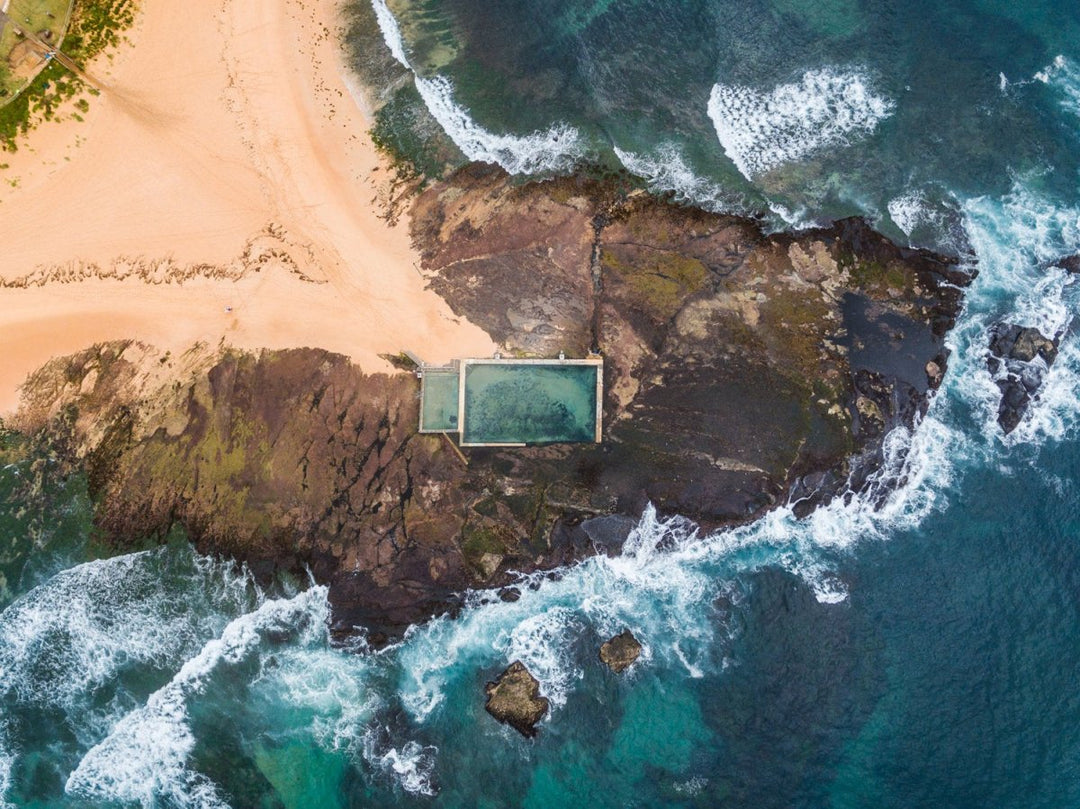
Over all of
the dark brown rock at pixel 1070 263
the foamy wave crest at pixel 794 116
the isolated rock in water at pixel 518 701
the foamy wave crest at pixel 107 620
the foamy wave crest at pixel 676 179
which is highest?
the foamy wave crest at pixel 794 116

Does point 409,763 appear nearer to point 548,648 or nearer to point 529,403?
point 548,648

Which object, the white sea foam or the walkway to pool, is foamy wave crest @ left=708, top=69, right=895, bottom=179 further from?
the walkway to pool

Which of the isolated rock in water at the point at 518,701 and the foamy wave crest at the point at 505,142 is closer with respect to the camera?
the isolated rock in water at the point at 518,701

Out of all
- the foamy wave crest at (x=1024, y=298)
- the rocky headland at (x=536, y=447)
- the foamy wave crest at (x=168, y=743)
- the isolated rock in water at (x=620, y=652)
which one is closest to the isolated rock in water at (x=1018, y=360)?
the foamy wave crest at (x=1024, y=298)

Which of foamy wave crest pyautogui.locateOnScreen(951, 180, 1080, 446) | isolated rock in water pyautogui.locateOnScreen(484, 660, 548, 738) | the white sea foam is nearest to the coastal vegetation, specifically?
isolated rock in water pyautogui.locateOnScreen(484, 660, 548, 738)

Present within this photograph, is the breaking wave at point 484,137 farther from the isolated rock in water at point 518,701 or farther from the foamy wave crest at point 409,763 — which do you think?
the foamy wave crest at point 409,763
